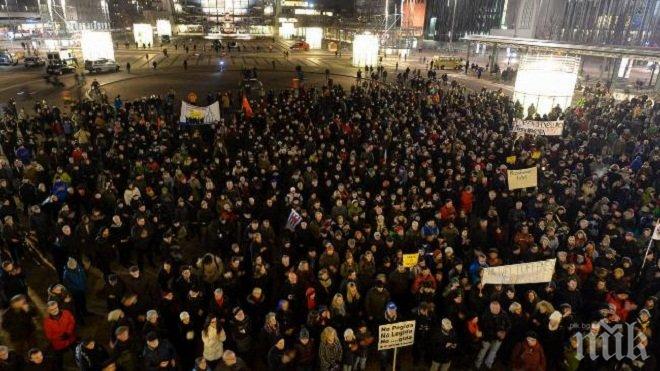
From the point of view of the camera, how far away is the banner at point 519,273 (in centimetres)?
709

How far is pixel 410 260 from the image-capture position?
26.0 feet

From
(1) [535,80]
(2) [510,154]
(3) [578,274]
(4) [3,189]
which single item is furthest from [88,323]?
(1) [535,80]

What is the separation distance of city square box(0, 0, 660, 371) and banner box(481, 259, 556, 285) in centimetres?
5

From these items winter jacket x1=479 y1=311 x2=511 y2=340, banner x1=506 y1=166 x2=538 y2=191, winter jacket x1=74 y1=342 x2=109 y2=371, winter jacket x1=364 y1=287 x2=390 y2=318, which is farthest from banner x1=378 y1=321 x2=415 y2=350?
banner x1=506 y1=166 x2=538 y2=191

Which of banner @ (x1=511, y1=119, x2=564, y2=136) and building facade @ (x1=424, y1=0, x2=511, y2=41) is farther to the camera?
building facade @ (x1=424, y1=0, x2=511, y2=41)

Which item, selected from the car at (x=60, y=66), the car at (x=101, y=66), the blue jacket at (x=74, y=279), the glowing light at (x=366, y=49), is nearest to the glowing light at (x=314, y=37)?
the glowing light at (x=366, y=49)

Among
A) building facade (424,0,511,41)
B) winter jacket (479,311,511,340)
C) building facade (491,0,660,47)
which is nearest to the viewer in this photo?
winter jacket (479,311,511,340)

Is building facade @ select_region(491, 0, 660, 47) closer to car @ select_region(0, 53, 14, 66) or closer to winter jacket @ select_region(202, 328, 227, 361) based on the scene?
car @ select_region(0, 53, 14, 66)

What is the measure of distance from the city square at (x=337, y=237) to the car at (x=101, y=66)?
19303mm

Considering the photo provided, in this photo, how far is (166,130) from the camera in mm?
14992

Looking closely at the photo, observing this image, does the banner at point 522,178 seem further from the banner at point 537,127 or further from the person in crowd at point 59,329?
the person in crowd at point 59,329

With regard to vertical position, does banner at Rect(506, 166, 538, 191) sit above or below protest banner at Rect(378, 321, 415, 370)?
above

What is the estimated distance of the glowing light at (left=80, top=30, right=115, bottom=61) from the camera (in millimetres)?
37781

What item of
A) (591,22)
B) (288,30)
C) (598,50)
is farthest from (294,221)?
(288,30)
